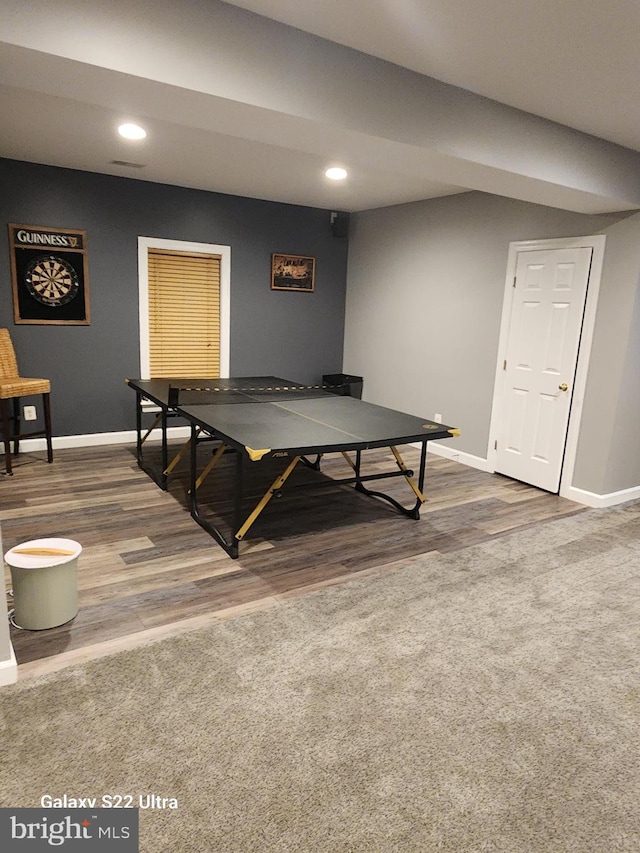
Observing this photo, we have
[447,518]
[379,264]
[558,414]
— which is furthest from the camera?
[379,264]

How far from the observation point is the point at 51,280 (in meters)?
4.82

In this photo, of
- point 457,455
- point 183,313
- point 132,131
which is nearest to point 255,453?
point 132,131

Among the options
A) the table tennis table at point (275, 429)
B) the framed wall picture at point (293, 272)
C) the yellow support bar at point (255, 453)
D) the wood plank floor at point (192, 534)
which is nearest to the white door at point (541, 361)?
the wood plank floor at point (192, 534)

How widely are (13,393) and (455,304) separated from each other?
3764 millimetres

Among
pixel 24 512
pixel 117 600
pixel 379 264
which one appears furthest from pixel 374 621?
pixel 379 264

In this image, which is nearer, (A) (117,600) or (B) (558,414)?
(A) (117,600)

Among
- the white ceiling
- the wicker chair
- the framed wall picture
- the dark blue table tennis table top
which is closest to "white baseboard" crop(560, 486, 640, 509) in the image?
the dark blue table tennis table top

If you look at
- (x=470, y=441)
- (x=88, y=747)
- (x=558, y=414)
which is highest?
(x=558, y=414)

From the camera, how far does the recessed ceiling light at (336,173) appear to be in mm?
4258

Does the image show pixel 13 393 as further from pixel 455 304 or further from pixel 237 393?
pixel 455 304

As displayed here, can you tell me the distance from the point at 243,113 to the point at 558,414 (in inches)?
128

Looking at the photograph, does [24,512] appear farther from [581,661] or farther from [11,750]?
[581,661]

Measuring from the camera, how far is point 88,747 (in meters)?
1.78

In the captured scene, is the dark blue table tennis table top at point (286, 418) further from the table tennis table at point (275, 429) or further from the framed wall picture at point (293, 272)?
the framed wall picture at point (293, 272)
